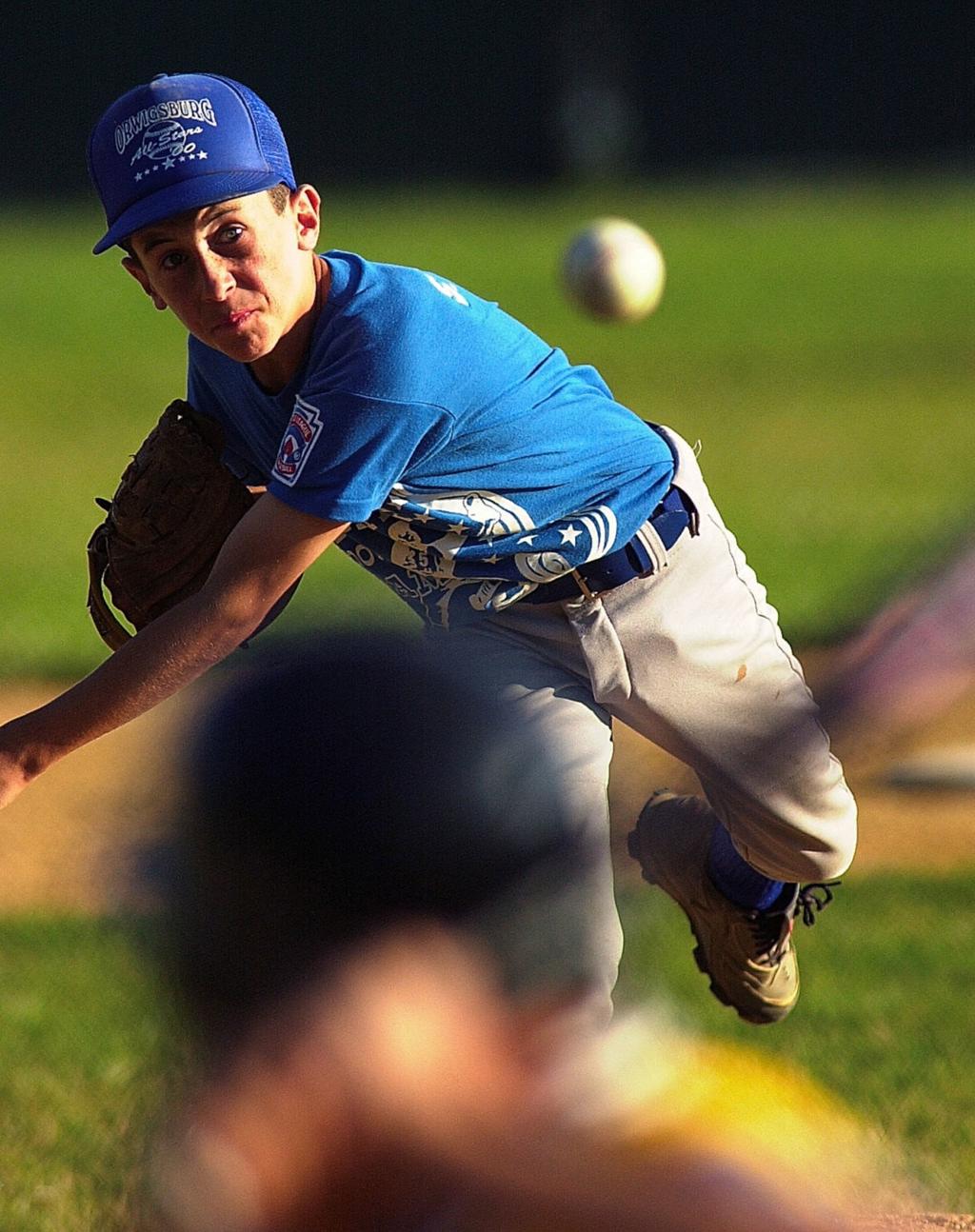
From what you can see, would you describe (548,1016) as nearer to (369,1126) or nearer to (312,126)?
(369,1126)

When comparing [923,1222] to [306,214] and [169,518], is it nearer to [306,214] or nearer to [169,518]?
[169,518]

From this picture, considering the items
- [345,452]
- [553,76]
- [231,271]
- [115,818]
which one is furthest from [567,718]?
[553,76]

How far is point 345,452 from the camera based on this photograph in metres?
2.78

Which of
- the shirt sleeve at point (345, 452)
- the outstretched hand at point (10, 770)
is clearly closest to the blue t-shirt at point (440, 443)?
the shirt sleeve at point (345, 452)

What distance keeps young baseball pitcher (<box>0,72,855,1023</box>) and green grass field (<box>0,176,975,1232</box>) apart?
217mm

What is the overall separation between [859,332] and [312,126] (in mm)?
15484

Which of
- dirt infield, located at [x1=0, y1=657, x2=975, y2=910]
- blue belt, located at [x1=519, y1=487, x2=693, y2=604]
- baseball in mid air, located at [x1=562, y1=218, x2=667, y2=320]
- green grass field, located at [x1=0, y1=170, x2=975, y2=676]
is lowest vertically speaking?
green grass field, located at [x1=0, y1=170, x2=975, y2=676]

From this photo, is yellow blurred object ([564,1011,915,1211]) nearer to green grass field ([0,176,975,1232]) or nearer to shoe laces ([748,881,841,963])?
green grass field ([0,176,975,1232])

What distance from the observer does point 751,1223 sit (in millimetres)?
1794

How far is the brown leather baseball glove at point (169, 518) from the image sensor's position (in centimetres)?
317

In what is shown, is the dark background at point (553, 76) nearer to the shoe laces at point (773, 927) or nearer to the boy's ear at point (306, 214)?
the shoe laces at point (773, 927)

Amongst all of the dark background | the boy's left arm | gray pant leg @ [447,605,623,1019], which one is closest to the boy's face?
the boy's left arm

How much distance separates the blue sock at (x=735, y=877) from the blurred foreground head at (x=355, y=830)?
1.40 metres

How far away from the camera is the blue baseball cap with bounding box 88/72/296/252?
274 cm
